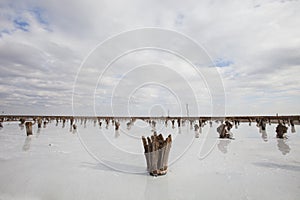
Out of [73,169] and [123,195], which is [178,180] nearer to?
[123,195]

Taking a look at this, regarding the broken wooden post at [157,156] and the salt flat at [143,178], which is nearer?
the salt flat at [143,178]

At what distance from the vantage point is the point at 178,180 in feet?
21.8

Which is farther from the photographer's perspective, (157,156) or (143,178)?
(157,156)

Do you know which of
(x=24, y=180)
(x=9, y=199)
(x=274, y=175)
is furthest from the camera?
(x=274, y=175)

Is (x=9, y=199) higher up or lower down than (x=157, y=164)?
lower down

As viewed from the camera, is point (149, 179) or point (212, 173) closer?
point (149, 179)

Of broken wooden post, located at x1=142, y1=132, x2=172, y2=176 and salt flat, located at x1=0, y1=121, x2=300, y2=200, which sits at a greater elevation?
broken wooden post, located at x1=142, y1=132, x2=172, y2=176

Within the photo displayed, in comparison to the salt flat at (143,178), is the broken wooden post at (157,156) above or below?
above

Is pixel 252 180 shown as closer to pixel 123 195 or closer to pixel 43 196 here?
pixel 123 195

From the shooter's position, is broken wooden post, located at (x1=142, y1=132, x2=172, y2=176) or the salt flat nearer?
the salt flat

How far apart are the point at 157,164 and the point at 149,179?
23.0 inches

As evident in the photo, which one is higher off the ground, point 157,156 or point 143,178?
point 157,156

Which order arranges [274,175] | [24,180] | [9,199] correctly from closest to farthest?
1. [9,199]
2. [24,180]
3. [274,175]

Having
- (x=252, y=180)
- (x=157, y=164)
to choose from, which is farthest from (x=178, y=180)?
(x=252, y=180)
